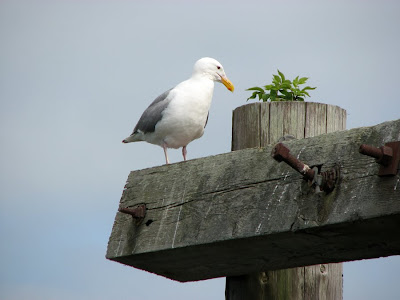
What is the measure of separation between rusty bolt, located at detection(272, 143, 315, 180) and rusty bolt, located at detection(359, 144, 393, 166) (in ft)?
1.17

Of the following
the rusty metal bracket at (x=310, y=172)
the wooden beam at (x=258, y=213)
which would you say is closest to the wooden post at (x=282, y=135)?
the wooden beam at (x=258, y=213)

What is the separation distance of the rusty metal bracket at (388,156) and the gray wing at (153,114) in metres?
4.39

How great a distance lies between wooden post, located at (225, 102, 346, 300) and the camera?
4.63 m

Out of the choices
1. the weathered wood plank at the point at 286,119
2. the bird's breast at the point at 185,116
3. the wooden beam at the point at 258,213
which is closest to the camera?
the wooden beam at the point at 258,213

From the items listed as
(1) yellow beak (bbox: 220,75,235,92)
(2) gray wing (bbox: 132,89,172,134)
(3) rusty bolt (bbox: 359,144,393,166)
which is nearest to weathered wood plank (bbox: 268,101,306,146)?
(3) rusty bolt (bbox: 359,144,393,166)

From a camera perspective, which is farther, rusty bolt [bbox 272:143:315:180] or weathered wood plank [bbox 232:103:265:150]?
weathered wood plank [bbox 232:103:265:150]

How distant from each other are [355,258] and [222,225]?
0.66 metres

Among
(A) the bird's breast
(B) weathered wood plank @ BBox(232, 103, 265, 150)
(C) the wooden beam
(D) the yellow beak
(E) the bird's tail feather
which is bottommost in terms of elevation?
(C) the wooden beam

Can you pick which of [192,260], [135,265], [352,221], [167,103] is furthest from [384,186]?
[167,103]

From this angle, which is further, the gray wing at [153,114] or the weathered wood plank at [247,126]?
the gray wing at [153,114]

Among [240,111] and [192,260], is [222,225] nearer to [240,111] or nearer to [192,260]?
[192,260]

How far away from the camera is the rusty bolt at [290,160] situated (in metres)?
3.73

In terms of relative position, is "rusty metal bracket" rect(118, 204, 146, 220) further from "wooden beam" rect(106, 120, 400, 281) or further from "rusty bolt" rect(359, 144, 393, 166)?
"rusty bolt" rect(359, 144, 393, 166)

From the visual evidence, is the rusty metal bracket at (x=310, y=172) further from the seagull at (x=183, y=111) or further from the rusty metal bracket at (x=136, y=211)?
the seagull at (x=183, y=111)
